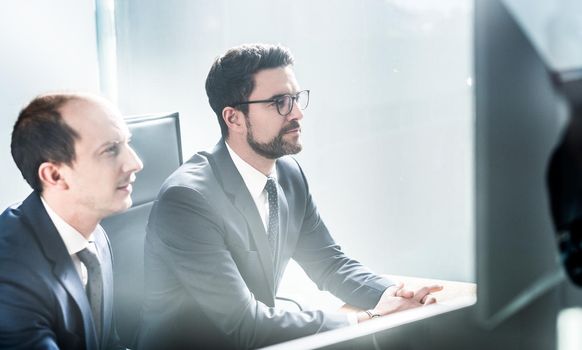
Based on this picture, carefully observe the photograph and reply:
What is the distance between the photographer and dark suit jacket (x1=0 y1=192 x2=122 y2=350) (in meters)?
1.22

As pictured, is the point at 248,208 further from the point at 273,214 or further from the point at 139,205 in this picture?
the point at 139,205

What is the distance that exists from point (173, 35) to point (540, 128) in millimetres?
2901

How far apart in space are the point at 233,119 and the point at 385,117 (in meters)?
0.87

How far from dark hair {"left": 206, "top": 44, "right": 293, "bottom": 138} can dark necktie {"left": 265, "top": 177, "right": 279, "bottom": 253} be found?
25cm

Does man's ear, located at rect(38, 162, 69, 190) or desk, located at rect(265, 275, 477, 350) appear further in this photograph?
man's ear, located at rect(38, 162, 69, 190)

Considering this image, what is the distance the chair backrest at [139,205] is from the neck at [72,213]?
0.26m

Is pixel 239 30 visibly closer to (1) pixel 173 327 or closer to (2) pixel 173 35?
(2) pixel 173 35

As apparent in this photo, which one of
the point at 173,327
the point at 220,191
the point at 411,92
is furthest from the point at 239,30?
the point at 173,327

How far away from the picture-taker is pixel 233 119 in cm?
205

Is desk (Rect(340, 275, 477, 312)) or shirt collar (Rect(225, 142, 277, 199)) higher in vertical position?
shirt collar (Rect(225, 142, 277, 199))

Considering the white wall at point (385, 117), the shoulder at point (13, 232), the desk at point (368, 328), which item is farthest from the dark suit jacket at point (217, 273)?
the white wall at point (385, 117)

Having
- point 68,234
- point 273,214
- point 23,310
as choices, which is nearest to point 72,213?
point 68,234

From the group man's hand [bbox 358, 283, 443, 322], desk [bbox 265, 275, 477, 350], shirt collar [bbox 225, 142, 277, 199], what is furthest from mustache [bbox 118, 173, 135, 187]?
desk [bbox 265, 275, 477, 350]

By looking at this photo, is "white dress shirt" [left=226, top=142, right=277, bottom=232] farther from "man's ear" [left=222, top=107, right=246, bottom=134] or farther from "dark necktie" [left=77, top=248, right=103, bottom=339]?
"dark necktie" [left=77, top=248, right=103, bottom=339]
